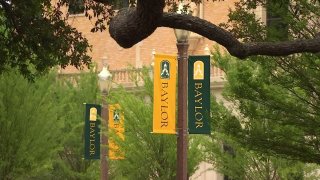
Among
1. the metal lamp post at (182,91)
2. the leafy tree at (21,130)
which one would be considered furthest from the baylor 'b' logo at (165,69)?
the leafy tree at (21,130)

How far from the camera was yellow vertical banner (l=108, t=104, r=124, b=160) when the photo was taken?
94.1ft

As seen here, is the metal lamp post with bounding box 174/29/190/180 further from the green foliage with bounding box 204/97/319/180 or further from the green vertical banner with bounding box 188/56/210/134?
the green foliage with bounding box 204/97/319/180

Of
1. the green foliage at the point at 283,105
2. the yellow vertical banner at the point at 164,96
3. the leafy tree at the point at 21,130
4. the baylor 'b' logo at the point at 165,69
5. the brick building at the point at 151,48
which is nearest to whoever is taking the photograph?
the green foliage at the point at 283,105

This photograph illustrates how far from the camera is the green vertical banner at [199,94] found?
820 inches

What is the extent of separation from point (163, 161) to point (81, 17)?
25531 millimetres

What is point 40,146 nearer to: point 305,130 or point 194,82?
point 194,82

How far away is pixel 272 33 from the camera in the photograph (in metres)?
17.1

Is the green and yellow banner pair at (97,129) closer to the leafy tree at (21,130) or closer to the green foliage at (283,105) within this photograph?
the leafy tree at (21,130)

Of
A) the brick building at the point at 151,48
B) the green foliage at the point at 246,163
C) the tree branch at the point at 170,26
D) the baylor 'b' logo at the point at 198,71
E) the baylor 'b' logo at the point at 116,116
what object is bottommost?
the green foliage at the point at 246,163

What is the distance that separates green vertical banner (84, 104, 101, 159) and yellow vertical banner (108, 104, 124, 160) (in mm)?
1132

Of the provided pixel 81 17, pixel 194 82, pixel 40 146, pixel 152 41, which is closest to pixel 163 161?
pixel 40 146

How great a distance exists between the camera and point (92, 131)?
102 feet

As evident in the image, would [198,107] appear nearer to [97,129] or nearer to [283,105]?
[283,105]

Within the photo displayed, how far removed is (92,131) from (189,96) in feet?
34.8
